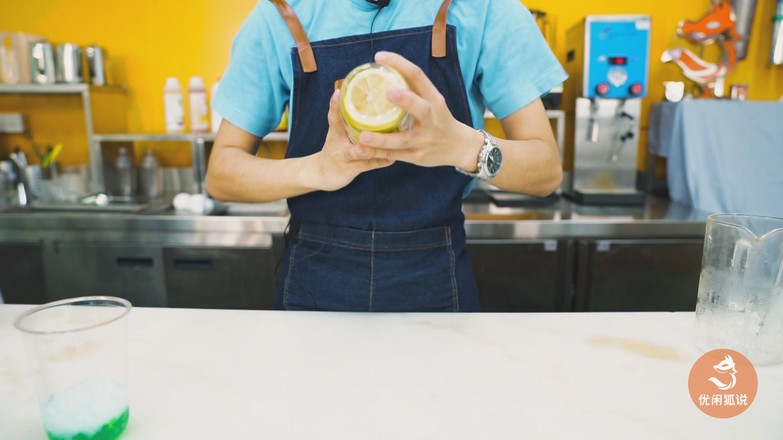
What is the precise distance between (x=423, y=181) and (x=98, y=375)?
794 mm

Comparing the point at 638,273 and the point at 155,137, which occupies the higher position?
the point at 155,137

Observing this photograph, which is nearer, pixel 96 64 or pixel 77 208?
pixel 77 208

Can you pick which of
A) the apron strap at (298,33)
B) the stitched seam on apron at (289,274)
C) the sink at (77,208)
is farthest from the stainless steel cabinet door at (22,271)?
the apron strap at (298,33)

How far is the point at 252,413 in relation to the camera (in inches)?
28.7


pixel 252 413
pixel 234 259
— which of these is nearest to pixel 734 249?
pixel 252 413

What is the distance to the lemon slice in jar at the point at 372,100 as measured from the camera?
2.55ft

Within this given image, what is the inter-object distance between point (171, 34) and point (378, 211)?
236cm

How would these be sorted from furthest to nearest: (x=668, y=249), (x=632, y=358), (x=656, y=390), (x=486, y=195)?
1. (x=486, y=195)
2. (x=668, y=249)
3. (x=632, y=358)
4. (x=656, y=390)

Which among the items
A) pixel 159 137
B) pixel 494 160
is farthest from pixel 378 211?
pixel 159 137

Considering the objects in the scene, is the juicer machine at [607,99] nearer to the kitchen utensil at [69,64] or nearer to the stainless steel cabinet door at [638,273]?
the stainless steel cabinet door at [638,273]

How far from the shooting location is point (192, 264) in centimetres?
242

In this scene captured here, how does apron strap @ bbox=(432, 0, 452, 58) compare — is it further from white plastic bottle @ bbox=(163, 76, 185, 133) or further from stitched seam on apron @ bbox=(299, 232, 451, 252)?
white plastic bottle @ bbox=(163, 76, 185, 133)

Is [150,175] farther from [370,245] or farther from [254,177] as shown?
[370,245]

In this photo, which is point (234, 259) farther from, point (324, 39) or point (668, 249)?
point (668, 249)
